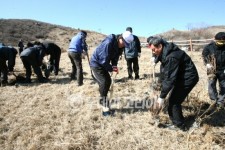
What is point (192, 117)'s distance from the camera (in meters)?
5.97

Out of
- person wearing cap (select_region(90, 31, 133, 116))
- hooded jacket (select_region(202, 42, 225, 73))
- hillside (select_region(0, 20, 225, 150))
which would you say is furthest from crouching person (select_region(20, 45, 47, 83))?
hooded jacket (select_region(202, 42, 225, 73))

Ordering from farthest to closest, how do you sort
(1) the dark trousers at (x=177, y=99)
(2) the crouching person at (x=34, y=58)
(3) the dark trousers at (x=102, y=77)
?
1. (2) the crouching person at (x=34, y=58)
2. (3) the dark trousers at (x=102, y=77)
3. (1) the dark trousers at (x=177, y=99)

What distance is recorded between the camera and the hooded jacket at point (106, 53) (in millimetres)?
5672

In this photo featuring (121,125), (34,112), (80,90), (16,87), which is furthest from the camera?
(16,87)

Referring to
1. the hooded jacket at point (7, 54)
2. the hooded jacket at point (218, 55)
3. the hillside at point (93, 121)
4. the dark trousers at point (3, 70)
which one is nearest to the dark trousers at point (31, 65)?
the hooded jacket at point (7, 54)

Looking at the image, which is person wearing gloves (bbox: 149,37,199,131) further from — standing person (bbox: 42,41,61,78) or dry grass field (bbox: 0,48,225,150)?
standing person (bbox: 42,41,61,78)

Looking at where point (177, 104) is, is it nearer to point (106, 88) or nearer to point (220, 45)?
point (106, 88)

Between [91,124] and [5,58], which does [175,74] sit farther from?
[5,58]

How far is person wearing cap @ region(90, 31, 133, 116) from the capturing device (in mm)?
5660

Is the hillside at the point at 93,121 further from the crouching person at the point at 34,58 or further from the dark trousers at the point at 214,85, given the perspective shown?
the crouching person at the point at 34,58

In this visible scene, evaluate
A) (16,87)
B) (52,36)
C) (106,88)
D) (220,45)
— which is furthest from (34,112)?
(52,36)

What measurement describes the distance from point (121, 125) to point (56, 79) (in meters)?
5.16

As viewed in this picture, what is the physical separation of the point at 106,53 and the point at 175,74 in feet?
4.97

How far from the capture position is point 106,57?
581 centimetres
